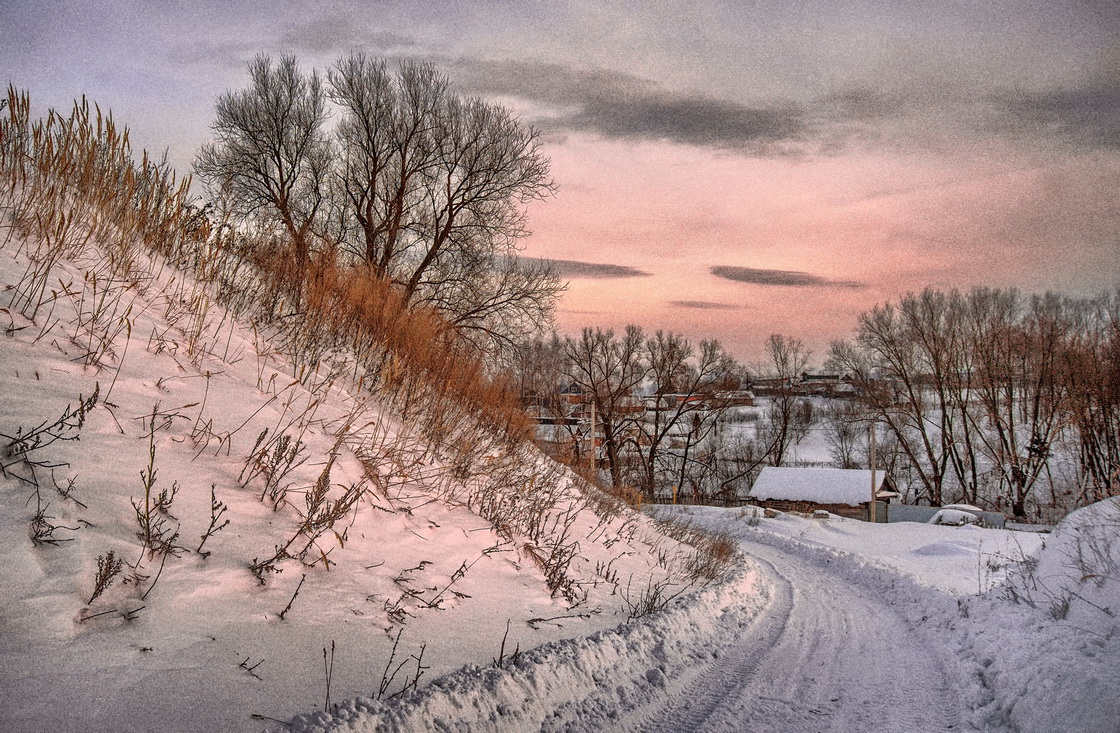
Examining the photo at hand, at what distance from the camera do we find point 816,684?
5.01m

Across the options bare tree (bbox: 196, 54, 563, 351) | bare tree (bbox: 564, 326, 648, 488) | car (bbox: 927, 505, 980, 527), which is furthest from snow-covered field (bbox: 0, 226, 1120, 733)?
bare tree (bbox: 564, 326, 648, 488)

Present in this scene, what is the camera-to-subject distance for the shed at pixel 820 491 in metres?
38.1

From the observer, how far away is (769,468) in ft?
143

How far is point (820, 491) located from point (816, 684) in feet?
124

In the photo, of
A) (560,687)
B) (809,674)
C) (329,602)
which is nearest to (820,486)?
(809,674)

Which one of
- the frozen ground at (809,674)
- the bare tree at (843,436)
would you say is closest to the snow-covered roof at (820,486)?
the bare tree at (843,436)

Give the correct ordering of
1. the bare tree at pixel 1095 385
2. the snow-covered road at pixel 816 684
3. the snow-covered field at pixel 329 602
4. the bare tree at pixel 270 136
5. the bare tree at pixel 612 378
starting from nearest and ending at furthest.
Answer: the snow-covered field at pixel 329 602
the snow-covered road at pixel 816 684
the bare tree at pixel 270 136
the bare tree at pixel 1095 385
the bare tree at pixel 612 378

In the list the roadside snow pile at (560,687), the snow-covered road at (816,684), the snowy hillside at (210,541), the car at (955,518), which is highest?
the snowy hillside at (210,541)

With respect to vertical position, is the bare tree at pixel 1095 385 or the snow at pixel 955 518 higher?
the bare tree at pixel 1095 385

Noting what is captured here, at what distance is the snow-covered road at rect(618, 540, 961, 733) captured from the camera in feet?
13.5

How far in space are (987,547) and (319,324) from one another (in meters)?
19.5

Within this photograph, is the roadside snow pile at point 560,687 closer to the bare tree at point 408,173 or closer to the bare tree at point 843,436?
the bare tree at point 408,173

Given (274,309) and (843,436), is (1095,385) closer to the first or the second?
(843,436)

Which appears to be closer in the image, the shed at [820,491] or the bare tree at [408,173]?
the bare tree at [408,173]
